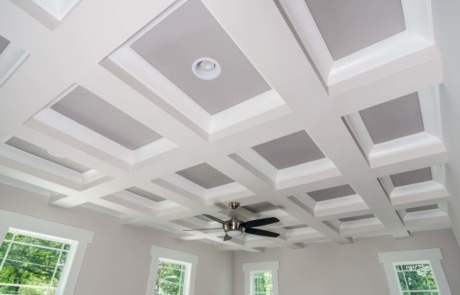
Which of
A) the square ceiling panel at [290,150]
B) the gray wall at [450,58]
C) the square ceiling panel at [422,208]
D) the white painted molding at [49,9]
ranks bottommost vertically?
the gray wall at [450,58]

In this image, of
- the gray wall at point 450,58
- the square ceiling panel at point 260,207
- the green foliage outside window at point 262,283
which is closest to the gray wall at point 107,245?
the green foliage outside window at point 262,283

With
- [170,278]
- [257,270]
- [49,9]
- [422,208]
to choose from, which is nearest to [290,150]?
[49,9]

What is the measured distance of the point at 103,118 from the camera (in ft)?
7.39

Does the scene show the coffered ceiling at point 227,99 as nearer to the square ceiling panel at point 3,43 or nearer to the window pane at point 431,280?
the square ceiling panel at point 3,43

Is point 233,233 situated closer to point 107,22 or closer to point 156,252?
point 156,252

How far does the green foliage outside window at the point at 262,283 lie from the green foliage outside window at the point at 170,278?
1.67 m

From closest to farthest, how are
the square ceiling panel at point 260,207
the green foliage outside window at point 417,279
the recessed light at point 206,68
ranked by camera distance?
the recessed light at point 206,68 → the square ceiling panel at point 260,207 → the green foliage outside window at point 417,279

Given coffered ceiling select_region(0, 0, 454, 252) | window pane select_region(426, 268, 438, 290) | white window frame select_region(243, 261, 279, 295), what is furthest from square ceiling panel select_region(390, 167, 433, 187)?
white window frame select_region(243, 261, 279, 295)

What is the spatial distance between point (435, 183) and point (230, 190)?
2284mm

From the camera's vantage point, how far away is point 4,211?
3209 millimetres

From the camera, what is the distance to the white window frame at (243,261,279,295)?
5.51 m

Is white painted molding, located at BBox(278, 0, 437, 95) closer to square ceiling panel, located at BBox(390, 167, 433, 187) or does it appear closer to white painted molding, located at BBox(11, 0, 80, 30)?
white painted molding, located at BBox(11, 0, 80, 30)

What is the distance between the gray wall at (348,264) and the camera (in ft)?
13.8

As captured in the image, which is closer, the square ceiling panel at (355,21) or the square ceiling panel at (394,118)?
the square ceiling panel at (355,21)
